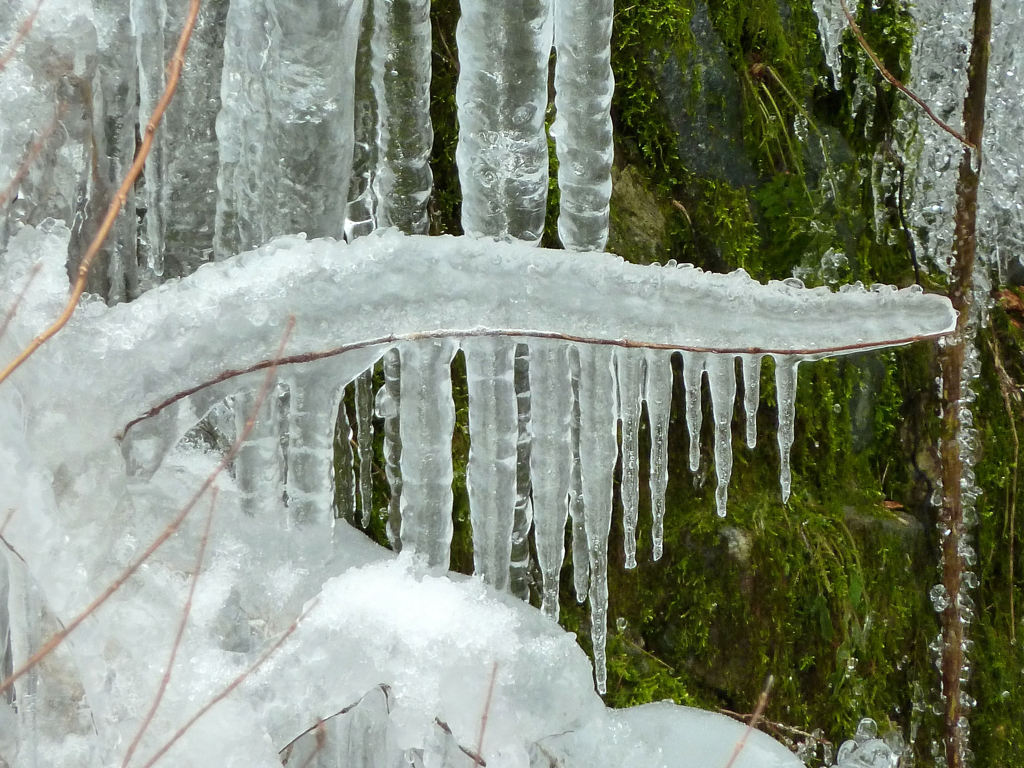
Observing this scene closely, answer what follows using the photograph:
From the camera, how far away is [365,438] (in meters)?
1.93

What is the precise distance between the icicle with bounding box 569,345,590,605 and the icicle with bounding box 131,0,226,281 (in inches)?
27.7

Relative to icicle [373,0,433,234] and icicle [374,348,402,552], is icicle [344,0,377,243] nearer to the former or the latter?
icicle [373,0,433,234]

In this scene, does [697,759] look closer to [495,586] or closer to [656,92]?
[495,586]

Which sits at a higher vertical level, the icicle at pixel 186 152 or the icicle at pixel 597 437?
the icicle at pixel 186 152

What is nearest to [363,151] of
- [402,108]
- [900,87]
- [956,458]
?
[402,108]

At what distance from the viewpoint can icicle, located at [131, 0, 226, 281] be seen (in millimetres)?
1640

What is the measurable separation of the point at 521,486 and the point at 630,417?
34cm

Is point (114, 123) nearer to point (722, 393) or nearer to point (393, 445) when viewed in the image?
point (393, 445)

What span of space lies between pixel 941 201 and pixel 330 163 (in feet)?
6.11

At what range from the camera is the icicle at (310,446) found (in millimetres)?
1351

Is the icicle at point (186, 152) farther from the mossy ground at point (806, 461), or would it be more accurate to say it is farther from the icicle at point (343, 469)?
the mossy ground at point (806, 461)

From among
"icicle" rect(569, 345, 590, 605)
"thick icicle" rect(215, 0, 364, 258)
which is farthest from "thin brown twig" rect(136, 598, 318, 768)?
"thick icicle" rect(215, 0, 364, 258)

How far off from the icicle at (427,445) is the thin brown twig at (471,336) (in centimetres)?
5

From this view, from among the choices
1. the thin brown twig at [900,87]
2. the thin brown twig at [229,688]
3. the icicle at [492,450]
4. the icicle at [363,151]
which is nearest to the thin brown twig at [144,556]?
the thin brown twig at [229,688]
